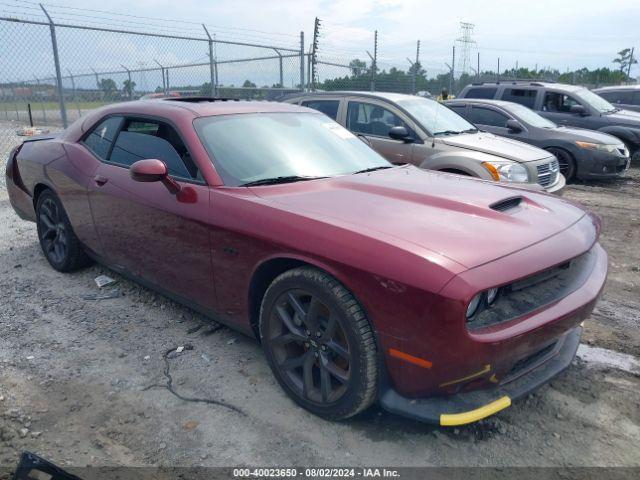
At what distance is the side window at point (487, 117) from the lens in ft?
29.5

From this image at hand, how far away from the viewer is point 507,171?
598cm

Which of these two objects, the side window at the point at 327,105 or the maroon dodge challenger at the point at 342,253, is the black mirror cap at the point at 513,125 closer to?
the side window at the point at 327,105

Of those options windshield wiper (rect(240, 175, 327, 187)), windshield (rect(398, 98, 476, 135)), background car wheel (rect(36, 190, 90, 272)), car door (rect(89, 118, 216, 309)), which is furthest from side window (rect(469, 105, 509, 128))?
background car wheel (rect(36, 190, 90, 272))

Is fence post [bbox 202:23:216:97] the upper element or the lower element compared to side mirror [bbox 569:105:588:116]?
upper

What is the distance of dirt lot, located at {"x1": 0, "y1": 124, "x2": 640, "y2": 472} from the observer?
2391mm

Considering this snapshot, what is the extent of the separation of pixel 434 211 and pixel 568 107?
9.60 metres

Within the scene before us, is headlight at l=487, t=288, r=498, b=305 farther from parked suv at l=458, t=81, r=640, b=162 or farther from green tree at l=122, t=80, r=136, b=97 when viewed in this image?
green tree at l=122, t=80, r=136, b=97

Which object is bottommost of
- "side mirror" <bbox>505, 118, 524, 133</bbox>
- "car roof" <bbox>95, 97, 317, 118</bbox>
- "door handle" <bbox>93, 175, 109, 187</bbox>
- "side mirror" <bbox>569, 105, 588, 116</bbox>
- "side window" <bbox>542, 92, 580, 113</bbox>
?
"door handle" <bbox>93, 175, 109, 187</bbox>

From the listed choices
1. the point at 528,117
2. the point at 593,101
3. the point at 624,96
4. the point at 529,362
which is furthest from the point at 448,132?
the point at 624,96

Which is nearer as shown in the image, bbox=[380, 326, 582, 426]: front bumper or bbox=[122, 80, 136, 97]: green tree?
bbox=[380, 326, 582, 426]: front bumper

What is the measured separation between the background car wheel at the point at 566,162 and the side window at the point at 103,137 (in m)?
7.52

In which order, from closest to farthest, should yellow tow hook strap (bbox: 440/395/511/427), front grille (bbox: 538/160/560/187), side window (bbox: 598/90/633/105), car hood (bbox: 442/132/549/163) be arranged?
yellow tow hook strap (bbox: 440/395/511/427) < car hood (bbox: 442/132/549/163) < front grille (bbox: 538/160/560/187) < side window (bbox: 598/90/633/105)

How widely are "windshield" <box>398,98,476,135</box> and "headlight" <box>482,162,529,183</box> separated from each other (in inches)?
36.7

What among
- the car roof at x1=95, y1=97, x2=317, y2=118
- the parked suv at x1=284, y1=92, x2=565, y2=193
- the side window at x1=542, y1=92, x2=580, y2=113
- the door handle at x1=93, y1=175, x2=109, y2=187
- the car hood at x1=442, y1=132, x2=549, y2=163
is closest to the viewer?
the car roof at x1=95, y1=97, x2=317, y2=118
